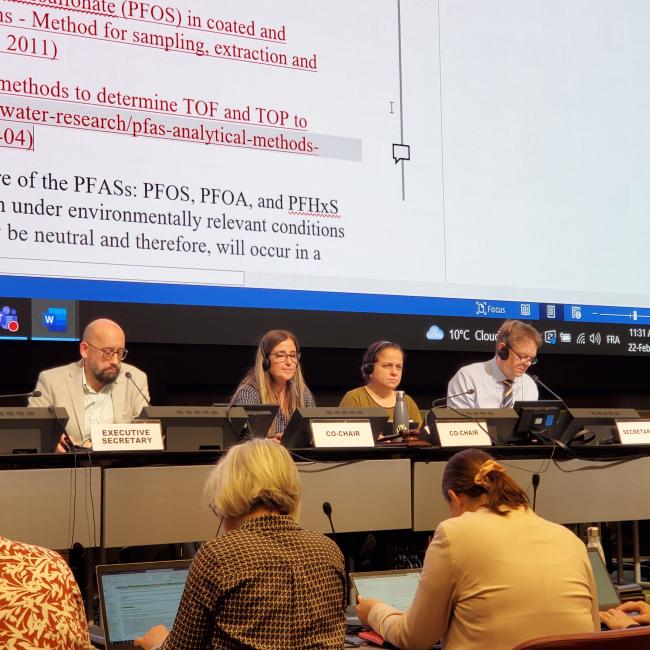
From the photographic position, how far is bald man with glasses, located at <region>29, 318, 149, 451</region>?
4.18 meters

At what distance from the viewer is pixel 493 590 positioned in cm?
224

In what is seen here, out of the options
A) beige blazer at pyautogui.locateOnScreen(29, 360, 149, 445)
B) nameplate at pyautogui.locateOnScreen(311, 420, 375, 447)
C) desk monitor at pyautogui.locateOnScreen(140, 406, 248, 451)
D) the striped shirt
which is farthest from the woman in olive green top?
desk monitor at pyautogui.locateOnScreen(140, 406, 248, 451)

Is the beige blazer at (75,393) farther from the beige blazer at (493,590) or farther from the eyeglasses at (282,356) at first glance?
the beige blazer at (493,590)

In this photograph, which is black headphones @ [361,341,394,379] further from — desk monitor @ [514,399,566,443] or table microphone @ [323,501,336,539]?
table microphone @ [323,501,336,539]

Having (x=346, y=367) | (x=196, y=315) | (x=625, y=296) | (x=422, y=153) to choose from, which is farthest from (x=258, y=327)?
(x=625, y=296)

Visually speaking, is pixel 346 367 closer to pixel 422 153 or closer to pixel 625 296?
pixel 422 153

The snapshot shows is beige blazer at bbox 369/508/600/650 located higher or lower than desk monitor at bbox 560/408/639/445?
lower

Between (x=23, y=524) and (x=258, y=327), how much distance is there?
228 centimetres

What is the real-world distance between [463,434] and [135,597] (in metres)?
1.57

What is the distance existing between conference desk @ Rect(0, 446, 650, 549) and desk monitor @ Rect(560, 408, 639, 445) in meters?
0.13

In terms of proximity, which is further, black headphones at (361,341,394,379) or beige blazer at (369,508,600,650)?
black headphones at (361,341,394,379)

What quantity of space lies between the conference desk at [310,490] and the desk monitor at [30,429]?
0.90ft

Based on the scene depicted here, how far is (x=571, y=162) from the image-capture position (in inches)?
229

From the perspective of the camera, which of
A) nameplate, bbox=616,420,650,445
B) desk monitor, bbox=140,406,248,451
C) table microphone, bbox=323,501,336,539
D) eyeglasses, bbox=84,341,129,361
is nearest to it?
table microphone, bbox=323,501,336,539
